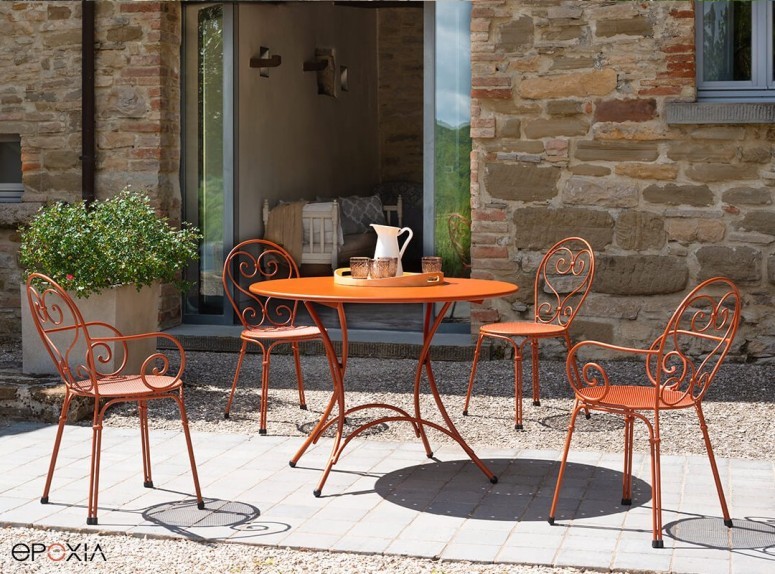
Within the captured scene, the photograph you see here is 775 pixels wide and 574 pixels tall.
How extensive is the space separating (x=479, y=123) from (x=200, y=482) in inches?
130

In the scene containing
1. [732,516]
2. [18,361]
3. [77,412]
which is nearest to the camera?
[732,516]

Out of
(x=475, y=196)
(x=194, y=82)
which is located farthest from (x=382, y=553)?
(x=194, y=82)

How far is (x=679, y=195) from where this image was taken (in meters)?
6.43

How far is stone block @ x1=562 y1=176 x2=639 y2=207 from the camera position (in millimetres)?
6492

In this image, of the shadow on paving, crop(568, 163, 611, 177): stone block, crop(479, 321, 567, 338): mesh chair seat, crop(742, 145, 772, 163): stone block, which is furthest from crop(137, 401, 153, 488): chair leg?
crop(742, 145, 772, 163): stone block

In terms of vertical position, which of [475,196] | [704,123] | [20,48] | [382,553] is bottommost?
[382,553]

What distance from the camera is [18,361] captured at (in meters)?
6.76

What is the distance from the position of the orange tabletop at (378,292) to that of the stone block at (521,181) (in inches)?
87.6

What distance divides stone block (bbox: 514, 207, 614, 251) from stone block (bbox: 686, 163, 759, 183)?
0.55m

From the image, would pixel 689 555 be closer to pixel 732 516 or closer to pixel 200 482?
pixel 732 516

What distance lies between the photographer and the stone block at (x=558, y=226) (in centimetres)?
653

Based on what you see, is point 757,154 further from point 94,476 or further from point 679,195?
point 94,476

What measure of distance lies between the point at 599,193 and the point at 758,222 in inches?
35.9

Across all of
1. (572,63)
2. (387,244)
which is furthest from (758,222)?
(387,244)
